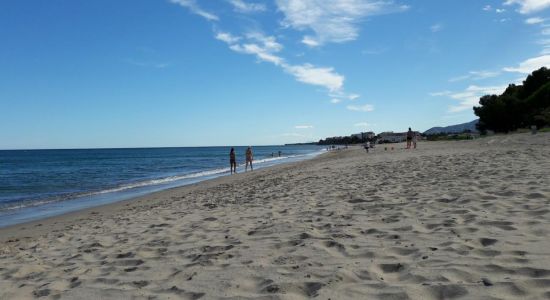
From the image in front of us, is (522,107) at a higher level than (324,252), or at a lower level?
higher

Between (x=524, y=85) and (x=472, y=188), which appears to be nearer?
(x=472, y=188)

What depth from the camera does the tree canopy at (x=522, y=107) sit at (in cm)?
4828

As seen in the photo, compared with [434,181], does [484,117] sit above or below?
above

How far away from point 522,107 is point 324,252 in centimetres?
5709

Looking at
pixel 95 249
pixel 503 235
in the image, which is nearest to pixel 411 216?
pixel 503 235

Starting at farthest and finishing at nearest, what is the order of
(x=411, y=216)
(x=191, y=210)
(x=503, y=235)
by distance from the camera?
(x=191, y=210) < (x=411, y=216) < (x=503, y=235)

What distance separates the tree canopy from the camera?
48281 millimetres

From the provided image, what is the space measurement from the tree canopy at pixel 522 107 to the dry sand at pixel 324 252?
47199mm

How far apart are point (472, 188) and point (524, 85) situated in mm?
60900

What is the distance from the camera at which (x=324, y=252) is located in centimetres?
450

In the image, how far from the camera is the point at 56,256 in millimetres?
5867

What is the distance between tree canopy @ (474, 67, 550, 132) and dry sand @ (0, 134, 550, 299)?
47199mm

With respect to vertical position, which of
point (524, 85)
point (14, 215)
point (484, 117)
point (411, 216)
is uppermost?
point (524, 85)

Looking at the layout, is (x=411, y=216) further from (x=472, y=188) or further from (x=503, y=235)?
(x=472, y=188)
